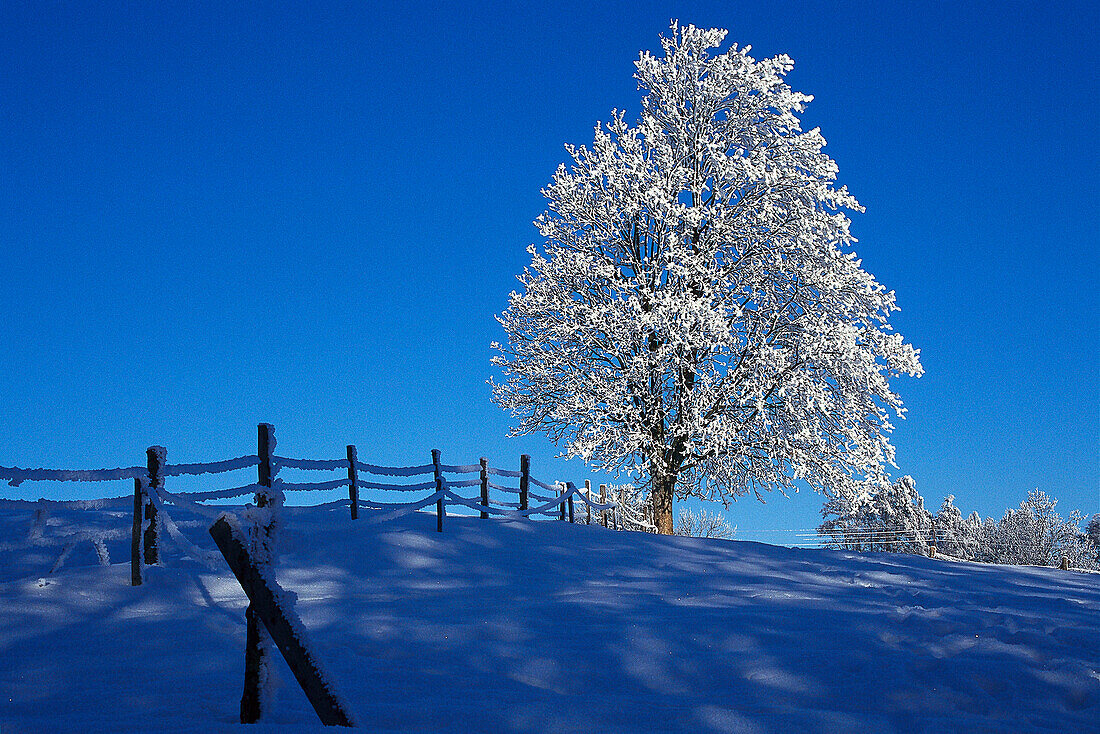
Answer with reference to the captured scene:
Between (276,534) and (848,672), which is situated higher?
(276,534)

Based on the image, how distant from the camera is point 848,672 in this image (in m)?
5.86

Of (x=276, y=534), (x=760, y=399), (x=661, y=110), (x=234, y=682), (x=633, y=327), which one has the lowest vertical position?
(x=234, y=682)

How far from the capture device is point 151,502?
10.4m

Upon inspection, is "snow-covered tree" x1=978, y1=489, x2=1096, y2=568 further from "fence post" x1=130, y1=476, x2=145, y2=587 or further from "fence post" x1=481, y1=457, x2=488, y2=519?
"fence post" x1=130, y1=476, x2=145, y2=587

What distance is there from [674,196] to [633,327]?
3.56 meters

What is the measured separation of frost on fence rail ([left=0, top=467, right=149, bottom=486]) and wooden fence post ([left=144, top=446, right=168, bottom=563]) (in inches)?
4.9

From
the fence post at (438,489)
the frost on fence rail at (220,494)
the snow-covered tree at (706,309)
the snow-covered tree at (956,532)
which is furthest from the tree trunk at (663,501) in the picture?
the snow-covered tree at (956,532)

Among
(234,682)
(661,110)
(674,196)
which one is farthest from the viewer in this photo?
(661,110)

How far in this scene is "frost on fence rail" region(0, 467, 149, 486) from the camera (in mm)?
9250

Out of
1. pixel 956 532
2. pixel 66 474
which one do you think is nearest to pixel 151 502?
pixel 66 474

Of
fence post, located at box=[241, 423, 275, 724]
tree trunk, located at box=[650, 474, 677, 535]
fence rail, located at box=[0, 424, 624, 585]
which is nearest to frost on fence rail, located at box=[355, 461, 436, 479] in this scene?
fence rail, located at box=[0, 424, 624, 585]

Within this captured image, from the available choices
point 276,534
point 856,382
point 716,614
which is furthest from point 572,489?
point 276,534

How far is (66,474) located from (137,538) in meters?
1.08

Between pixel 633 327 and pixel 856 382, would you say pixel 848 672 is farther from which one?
pixel 856 382
